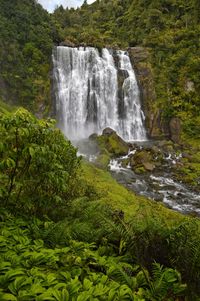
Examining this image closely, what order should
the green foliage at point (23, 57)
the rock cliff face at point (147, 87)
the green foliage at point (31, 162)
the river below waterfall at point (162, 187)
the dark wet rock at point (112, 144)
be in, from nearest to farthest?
the green foliage at point (31, 162), the river below waterfall at point (162, 187), the dark wet rock at point (112, 144), the green foliage at point (23, 57), the rock cliff face at point (147, 87)

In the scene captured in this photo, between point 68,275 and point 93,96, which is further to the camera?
point 93,96

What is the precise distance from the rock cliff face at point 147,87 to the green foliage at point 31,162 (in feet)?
97.6

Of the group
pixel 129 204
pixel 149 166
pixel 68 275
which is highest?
pixel 68 275

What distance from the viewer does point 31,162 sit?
4.44 m

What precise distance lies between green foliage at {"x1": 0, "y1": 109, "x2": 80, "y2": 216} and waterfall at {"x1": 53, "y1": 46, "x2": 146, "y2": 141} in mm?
27641

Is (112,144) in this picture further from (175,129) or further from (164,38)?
(164,38)

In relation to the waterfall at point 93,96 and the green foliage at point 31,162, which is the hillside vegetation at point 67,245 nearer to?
the green foliage at point 31,162

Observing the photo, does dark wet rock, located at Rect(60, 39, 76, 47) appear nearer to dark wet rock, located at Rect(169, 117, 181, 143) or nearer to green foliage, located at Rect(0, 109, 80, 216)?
dark wet rock, located at Rect(169, 117, 181, 143)

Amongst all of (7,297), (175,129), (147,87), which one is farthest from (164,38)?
(7,297)

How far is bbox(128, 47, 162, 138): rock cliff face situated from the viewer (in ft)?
114

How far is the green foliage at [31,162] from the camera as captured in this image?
3.94 meters

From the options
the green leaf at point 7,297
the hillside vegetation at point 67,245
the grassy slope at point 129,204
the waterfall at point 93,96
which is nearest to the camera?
the green leaf at point 7,297

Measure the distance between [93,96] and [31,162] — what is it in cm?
2997

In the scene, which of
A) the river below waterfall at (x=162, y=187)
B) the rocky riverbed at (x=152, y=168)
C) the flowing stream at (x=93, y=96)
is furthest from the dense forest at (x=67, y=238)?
the flowing stream at (x=93, y=96)
